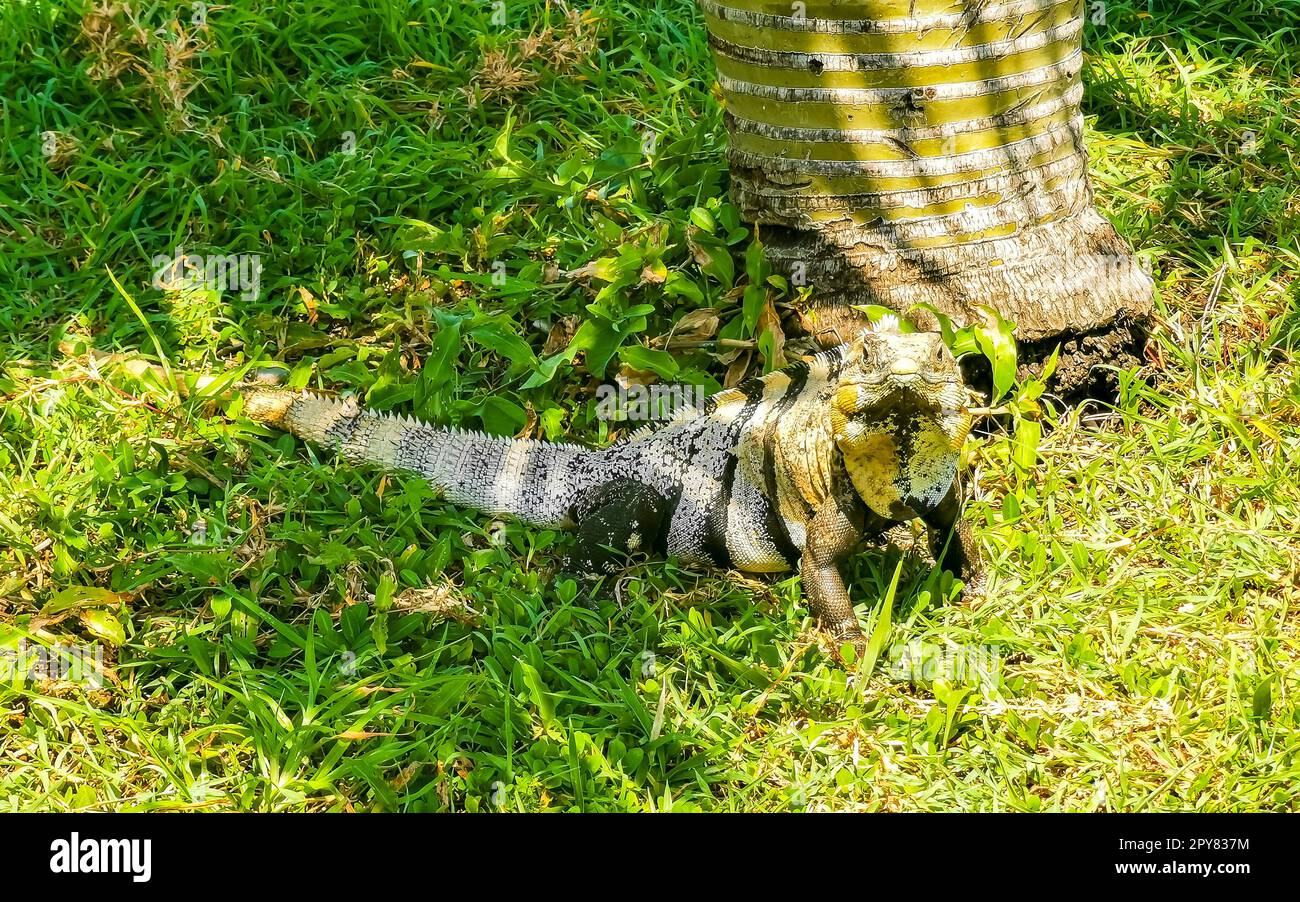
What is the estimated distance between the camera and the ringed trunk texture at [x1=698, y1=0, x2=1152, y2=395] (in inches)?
151

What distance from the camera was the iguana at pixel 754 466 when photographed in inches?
135

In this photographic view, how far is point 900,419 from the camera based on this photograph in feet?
11.3

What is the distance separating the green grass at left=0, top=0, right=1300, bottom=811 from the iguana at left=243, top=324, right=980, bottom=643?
4.5 inches

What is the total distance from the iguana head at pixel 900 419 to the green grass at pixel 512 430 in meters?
0.38

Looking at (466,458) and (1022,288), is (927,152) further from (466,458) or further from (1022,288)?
(466,458)

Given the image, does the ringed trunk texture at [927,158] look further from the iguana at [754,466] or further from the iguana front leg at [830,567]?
the iguana front leg at [830,567]

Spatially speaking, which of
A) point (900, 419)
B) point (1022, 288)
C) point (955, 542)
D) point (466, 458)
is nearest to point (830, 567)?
point (955, 542)

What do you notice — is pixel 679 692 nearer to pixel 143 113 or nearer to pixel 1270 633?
pixel 1270 633

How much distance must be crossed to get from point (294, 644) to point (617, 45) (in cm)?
343

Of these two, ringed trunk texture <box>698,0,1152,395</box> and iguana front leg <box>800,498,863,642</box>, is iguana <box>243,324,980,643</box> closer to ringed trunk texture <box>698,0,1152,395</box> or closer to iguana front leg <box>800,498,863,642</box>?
iguana front leg <box>800,498,863,642</box>

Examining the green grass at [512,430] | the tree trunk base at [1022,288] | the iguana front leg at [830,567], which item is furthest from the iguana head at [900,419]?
the tree trunk base at [1022,288]

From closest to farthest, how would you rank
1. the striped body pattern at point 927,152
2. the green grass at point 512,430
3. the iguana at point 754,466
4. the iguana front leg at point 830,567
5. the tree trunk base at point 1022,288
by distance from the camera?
1. the green grass at point 512,430
2. the iguana at point 754,466
3. the iguana front leg at point 830,567
4. the striped body pattern at point 927,152
5. the tree trunk base at point 1022,288

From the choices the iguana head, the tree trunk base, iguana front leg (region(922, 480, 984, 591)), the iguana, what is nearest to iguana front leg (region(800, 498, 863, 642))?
the iguana

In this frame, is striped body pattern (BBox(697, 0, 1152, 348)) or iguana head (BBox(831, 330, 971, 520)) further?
striped body pattern (BBox(697, 0, 1152, 348))
